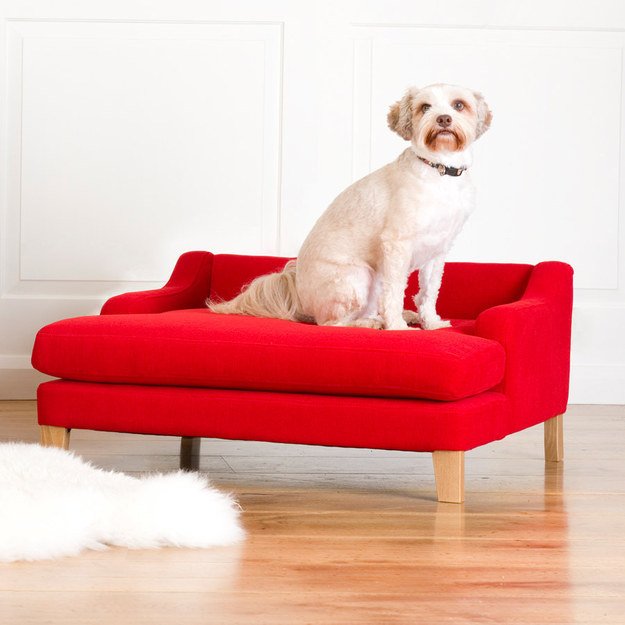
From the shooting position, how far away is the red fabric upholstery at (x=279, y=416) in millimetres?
3033

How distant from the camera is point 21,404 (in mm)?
5391

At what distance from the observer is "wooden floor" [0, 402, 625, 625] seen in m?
2.08

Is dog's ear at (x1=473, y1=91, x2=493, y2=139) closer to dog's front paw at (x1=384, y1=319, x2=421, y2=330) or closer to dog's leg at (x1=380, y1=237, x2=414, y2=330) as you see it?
dog's leg at (x1=380, y1=237, x2=414, y2=330)

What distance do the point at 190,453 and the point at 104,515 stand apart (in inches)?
49.4

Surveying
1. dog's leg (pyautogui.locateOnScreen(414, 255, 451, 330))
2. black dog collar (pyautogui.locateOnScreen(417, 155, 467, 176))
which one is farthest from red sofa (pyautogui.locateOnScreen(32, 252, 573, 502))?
black dog collar (pyautogui.locateOnScreen(417, 155, 467, 176))

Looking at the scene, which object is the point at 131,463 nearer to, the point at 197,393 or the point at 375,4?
the point at 197,393

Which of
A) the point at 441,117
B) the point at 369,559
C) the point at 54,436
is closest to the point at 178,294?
the point at 54,436

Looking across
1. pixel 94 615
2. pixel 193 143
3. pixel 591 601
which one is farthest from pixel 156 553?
pixel 193 143

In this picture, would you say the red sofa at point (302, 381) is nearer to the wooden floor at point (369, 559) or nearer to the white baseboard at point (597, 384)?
the wooden floor at point (369, 559)

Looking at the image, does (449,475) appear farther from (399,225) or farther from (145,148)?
(145,148)

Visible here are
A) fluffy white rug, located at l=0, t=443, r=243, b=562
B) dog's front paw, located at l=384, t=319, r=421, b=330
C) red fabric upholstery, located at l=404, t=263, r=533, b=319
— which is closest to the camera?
fluffy white rug, located at l=0, t=443, r=243, b=562

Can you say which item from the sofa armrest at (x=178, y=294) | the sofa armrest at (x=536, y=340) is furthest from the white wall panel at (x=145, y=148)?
the sofa armrest at (x=536, y=340)

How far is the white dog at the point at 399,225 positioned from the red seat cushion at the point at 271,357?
0.90 feet

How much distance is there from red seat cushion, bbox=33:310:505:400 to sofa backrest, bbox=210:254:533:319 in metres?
0.81
